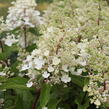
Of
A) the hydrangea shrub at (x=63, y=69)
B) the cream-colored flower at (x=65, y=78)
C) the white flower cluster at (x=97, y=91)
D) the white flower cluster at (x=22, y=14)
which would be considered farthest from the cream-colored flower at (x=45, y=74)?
the white flower cluster at (x=22, y=14)

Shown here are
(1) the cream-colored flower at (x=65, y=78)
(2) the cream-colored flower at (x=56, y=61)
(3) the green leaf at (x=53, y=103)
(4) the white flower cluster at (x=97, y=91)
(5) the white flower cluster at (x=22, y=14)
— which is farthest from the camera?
(5) the white flower cluster at (x=22, y=14)

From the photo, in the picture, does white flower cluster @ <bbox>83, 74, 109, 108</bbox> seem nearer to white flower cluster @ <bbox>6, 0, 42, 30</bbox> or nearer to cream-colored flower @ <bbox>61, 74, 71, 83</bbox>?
cream-colored flower @ <bbox>61, 74, 71, 83</bbox>

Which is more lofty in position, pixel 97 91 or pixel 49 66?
pixel 49 66

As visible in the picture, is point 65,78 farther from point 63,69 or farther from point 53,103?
point 53,103

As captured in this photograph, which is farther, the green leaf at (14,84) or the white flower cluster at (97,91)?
the green leaf at (14,84)

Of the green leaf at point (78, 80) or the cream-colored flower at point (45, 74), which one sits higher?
the cream-colored flower at point (45, 74)

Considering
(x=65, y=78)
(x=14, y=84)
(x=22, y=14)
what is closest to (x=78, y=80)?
(x=65, y=78)

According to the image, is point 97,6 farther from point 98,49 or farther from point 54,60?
point 54,60

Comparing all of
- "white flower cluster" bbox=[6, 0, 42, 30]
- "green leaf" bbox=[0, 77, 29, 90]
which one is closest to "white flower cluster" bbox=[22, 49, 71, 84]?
"green leaf" bbox=[0, 77, 29, 90]

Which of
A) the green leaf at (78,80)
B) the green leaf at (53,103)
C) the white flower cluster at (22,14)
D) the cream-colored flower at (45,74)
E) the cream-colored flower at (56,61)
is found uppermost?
the white flower cluster at (22,14)

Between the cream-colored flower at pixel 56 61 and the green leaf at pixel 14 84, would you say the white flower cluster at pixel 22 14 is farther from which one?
the cream-colored flower at pixel 56 61

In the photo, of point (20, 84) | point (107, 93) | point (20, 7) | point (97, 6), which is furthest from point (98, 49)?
point (20, 7)
